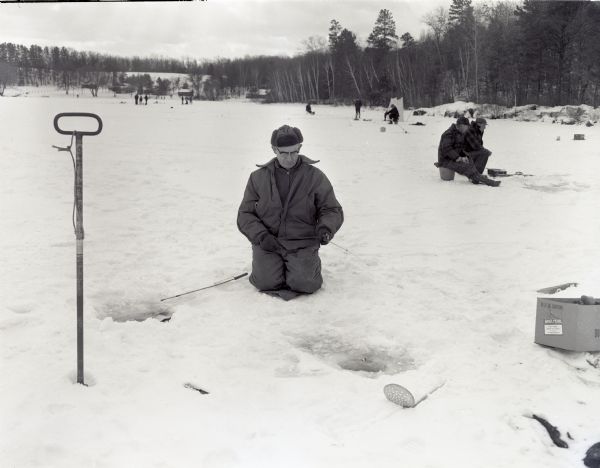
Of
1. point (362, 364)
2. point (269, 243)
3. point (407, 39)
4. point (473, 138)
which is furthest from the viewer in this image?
point (407, 39)

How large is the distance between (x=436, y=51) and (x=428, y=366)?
4610 centimetres

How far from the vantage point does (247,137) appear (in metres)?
18.6

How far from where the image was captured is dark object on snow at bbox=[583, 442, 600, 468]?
103 inches

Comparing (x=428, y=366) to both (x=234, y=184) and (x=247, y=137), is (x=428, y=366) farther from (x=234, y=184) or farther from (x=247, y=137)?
(x=247, y=137)

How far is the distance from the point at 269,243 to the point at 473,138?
657 centimetres

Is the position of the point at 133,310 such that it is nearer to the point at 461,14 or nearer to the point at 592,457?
the point at 592,457

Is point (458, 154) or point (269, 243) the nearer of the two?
point (269, 243)

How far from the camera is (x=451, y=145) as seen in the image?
400 inches

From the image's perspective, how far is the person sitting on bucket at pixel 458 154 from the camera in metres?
9.89

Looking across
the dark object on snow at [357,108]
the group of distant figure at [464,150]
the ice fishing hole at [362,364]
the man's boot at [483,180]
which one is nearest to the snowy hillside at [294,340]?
the ice fishing hole at [362,364]

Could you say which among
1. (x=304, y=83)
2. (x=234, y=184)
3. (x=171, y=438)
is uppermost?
(x=304, y=83)

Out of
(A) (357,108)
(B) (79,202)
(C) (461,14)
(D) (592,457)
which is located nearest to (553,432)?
(D) (592,457)

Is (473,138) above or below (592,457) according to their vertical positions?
above

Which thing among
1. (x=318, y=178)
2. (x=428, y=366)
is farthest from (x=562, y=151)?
(x=428, y=366)
